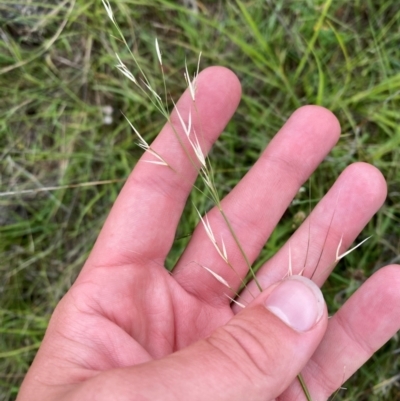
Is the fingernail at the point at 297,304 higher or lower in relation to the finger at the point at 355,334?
higher

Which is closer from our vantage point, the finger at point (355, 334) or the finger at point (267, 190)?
the finger at point (355, 334)

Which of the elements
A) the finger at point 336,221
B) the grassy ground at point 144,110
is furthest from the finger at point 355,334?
the grassy ground at point 144,110

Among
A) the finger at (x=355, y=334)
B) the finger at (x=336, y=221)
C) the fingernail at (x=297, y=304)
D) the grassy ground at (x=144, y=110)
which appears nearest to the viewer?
the fingernail at (x=297, y=304)

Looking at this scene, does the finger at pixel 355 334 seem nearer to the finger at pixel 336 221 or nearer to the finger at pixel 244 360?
the finger at pixel 336 221

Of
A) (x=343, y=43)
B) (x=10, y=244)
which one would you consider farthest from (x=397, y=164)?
(x=10, y=244)

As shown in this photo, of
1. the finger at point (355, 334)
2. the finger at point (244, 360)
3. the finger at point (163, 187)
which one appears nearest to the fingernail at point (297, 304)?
the finger at point (244, 360)

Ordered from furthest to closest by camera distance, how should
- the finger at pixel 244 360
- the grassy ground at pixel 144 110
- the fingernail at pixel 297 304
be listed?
the grassy ground at pixel 144 110
the fingernail at pixel 297 304
the finger at pixel 244 360
